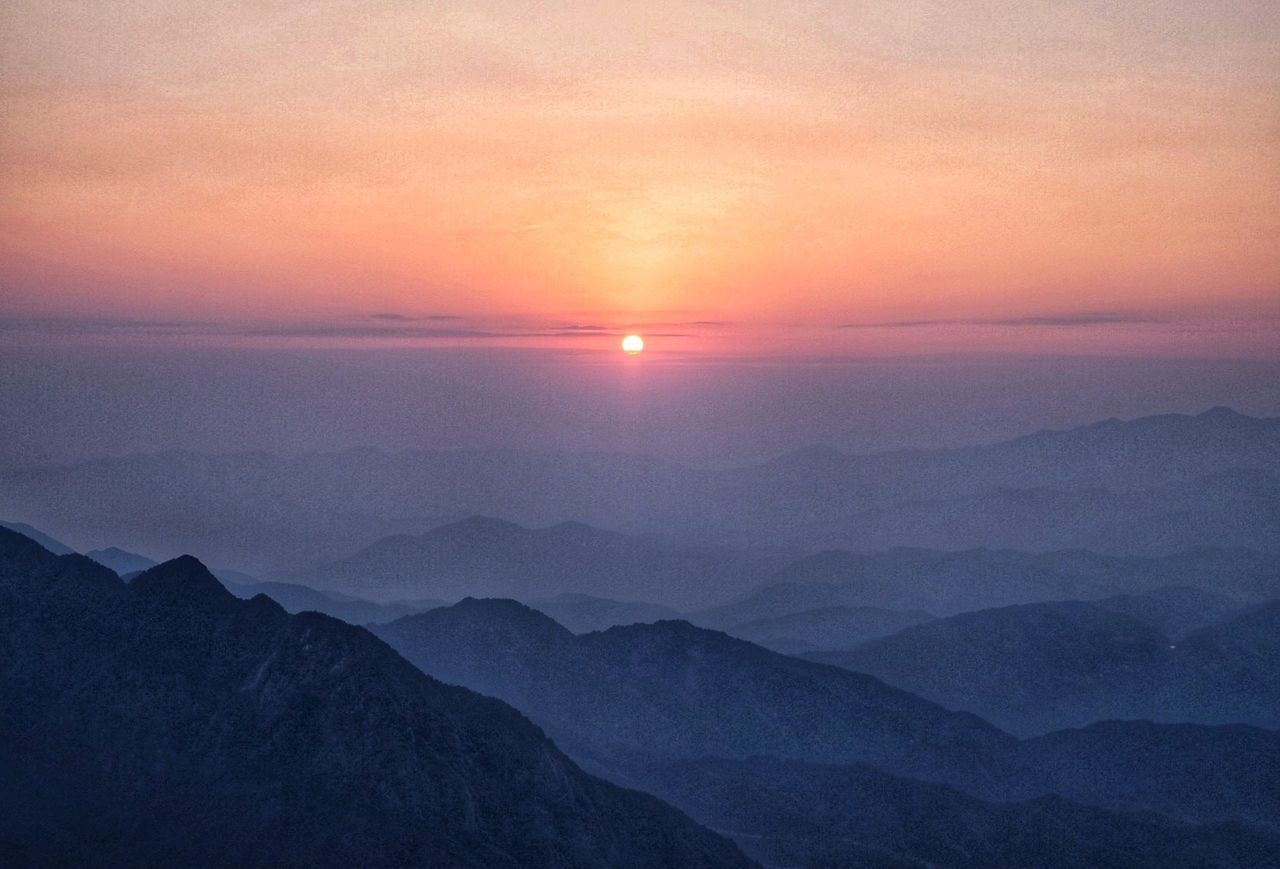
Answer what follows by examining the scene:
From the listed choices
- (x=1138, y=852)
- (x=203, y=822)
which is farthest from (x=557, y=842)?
(x=1138, y=852)

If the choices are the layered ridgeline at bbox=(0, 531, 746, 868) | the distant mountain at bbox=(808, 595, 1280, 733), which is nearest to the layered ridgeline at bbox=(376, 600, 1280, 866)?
the layered ridgeline at bbox=(0, 531, 746, 868)

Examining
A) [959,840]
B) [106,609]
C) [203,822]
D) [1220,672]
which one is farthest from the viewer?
[1220,672]

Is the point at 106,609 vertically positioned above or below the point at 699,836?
above

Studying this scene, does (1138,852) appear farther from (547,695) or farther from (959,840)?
(547,695)

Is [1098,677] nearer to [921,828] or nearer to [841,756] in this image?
[841,756]

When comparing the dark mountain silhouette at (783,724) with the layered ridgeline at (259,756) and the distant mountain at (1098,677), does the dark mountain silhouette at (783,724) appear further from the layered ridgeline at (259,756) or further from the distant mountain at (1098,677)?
the layered ridgeline at (259,756)

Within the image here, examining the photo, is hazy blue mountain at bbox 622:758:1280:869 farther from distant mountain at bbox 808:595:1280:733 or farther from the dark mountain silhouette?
distant mountain at bbox 808:595:1280:733
